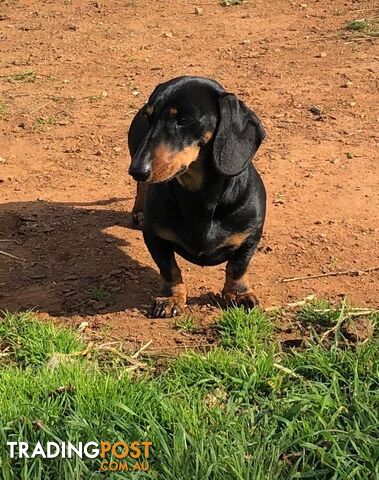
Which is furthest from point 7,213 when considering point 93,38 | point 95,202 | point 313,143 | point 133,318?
point 93,38

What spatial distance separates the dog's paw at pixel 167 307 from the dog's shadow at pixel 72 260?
0.10m

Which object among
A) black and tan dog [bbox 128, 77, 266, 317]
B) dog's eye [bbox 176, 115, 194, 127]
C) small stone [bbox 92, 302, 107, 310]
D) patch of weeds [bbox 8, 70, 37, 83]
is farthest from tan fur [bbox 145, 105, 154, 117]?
patch of weeds [bbox 8, 70, 37, 83]

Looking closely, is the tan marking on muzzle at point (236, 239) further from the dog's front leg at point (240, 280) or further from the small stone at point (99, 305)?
the small stone at point (99, 305)

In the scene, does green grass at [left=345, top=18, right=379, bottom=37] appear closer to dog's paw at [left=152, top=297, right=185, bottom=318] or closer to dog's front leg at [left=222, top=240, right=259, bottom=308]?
dog's front leg at [left=222, top=240, right=259, bottom=308]

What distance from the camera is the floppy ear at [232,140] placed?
315 cm

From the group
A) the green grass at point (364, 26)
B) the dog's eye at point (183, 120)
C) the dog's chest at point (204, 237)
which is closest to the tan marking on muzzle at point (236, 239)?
the dog's chest at point (204, 237)

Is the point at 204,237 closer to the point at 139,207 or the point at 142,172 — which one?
the point at 142,172

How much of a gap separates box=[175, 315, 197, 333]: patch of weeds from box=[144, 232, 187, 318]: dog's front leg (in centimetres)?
9

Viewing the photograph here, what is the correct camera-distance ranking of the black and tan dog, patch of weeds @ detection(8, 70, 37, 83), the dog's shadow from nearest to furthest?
1. the black and tan dog
2. the dog's shadow
3. patch of weeds @ detection(8, 70, 37, 83)

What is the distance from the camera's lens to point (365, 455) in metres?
2.26

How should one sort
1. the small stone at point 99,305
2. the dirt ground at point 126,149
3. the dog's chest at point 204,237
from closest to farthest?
1. the dog's chest at point 204,237
2. the small stone at point 99,305
3. the dirt ground at point 126,149

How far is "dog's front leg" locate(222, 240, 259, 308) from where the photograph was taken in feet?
11.8

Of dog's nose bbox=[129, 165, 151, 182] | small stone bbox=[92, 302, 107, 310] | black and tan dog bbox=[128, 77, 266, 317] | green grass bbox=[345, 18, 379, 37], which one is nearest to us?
dog's nose bbox=[129, 165, 151, 182]

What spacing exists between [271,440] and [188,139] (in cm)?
138
